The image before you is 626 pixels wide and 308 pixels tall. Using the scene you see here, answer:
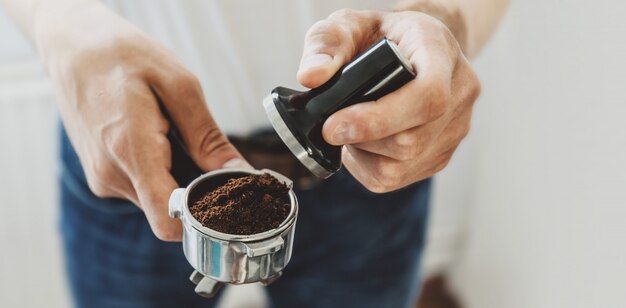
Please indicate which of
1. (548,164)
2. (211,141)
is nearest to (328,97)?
(211,141)

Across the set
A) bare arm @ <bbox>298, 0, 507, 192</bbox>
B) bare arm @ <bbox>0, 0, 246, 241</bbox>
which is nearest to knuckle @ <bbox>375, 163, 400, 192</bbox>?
bare arm @ <bbox>298, 0, 507, 192</bbox>

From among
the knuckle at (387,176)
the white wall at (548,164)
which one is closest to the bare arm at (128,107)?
the knuckle at (387,176)

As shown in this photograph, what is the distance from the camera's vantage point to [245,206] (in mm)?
381

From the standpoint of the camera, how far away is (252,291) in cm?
127

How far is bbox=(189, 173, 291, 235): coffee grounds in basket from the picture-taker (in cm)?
37

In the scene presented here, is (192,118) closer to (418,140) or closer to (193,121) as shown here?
(193,121)

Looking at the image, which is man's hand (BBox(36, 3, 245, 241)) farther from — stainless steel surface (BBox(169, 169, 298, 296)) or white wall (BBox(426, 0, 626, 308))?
white wall (BBox(426, 0, 626, 308))

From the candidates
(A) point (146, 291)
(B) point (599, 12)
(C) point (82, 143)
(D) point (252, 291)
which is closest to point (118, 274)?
(A) point (146, 291)

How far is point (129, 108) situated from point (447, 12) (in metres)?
0.23

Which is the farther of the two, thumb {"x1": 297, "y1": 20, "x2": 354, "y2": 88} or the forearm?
the forearm

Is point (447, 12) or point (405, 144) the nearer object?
point (405, 144)

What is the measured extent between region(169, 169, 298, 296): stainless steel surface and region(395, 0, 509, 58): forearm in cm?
17

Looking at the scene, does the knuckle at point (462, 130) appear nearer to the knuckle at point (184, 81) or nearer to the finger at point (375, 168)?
the finger at point (375, 168)

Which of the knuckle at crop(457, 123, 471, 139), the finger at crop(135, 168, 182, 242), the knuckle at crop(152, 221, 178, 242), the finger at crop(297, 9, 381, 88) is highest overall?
the finger at crop(297, 9, 381, 88)
